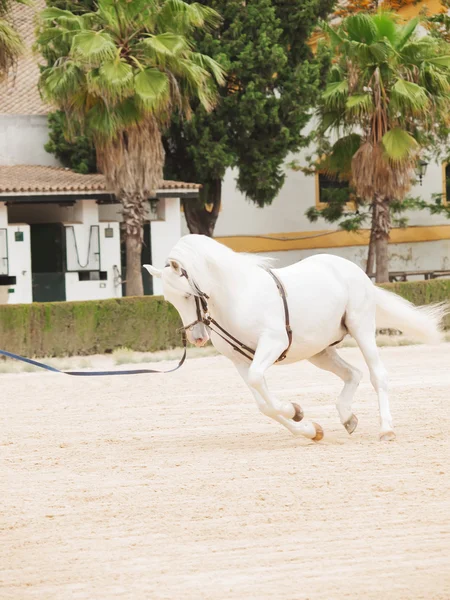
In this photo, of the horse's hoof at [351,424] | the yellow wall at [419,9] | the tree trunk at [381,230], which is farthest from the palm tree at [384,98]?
the horse's hoof at [351,424]

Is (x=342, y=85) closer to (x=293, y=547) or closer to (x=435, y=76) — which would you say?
(x=435, y=76)

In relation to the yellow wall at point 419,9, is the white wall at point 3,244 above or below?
below

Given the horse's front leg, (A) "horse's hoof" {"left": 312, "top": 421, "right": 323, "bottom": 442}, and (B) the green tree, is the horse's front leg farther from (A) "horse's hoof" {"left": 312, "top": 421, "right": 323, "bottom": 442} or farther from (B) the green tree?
(B) the green tree

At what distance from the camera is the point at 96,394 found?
625 inches

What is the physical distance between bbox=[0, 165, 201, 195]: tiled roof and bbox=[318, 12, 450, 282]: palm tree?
4607mm

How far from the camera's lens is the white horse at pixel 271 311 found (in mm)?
9805

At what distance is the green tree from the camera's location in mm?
31203

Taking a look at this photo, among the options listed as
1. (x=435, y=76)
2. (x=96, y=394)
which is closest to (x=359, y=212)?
(x=435, y=76)

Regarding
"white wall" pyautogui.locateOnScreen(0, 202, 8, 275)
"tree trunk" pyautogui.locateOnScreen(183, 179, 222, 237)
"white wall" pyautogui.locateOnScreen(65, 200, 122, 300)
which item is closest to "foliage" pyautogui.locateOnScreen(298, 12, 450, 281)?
"tree trunk" pyautogui.locateOnScreen(183, 179, 222, 237)

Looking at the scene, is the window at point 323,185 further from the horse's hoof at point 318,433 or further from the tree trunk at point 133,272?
the horse's hoof at point 318,433

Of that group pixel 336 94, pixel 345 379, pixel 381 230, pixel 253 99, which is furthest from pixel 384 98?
pixel 345 379

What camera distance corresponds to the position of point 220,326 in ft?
32.8

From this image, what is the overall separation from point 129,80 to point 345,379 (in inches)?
647

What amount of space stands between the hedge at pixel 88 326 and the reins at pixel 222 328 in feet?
40.0
